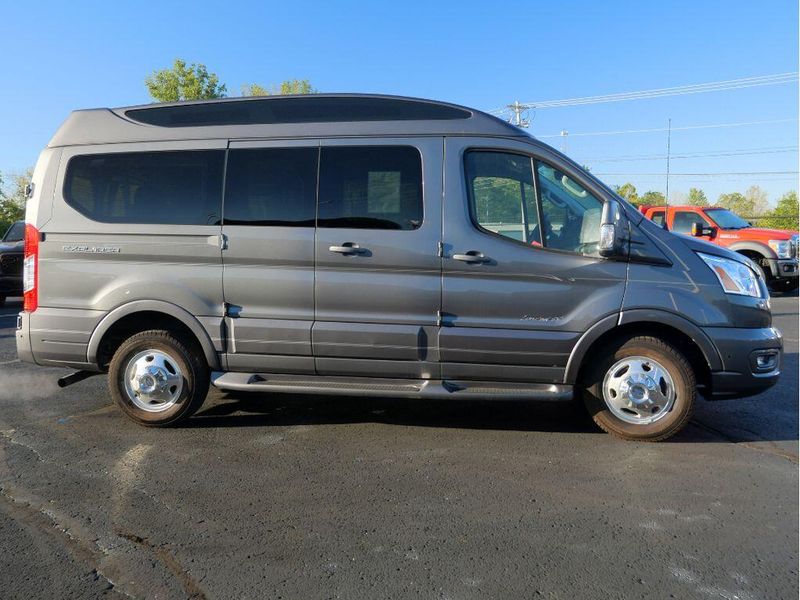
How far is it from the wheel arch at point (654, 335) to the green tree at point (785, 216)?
29690mm

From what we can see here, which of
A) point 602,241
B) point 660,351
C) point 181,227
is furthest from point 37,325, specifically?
point 660,351

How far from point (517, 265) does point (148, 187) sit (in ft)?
9.41

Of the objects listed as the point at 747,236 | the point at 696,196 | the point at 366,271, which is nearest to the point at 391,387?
the point at 366,271

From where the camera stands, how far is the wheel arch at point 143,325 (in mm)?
4414

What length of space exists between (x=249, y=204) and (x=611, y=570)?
3.33 meters

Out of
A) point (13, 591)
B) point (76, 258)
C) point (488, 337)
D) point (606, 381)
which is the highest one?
point (76, 258)

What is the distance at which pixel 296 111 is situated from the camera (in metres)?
4.43

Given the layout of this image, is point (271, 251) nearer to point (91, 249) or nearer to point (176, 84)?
point (91, 249)

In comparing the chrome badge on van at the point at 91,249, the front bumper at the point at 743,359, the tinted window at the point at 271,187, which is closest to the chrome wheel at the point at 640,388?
the front bumper at the point at 743,359

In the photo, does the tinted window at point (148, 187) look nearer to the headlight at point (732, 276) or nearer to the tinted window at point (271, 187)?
the tinted window at point (271, 187)

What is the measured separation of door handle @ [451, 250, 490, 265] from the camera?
4.09 metres

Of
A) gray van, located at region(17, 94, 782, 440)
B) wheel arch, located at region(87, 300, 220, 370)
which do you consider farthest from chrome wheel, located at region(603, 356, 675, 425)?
wheel arch, located at region(87, 300, 220, 370)

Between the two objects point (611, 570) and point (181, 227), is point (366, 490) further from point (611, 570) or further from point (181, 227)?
point (181, 227)

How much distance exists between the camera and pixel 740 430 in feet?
14.9
